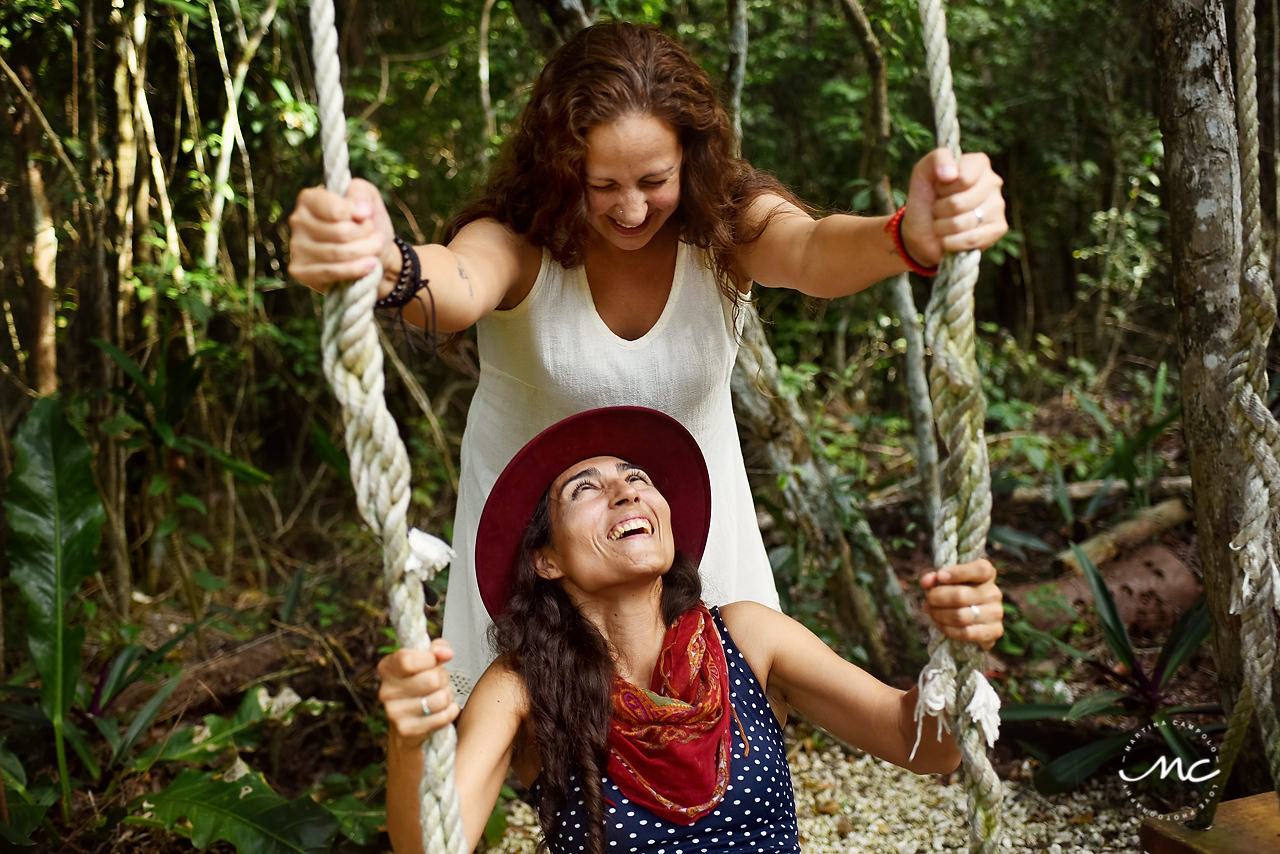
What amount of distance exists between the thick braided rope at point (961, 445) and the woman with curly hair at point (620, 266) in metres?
0.14

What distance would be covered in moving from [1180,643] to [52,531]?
2963 millimetres

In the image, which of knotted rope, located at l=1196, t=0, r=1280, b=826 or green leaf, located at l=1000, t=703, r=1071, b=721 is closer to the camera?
knotted rope, located at l=1196, t=0, r=1280, b=826

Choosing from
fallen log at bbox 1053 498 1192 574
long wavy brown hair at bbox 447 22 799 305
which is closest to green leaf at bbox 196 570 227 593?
long wavy brown hair at bbox 447 22 799 305

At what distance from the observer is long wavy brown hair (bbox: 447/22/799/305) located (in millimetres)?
1559

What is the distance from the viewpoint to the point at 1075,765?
8.36ft

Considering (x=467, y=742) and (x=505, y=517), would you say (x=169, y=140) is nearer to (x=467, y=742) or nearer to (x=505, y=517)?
(x=505, y=517)

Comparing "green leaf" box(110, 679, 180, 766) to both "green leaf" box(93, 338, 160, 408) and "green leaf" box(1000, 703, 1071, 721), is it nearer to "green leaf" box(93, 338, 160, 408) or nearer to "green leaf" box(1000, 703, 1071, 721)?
"green leaf" box(93, 338, 160, 408)

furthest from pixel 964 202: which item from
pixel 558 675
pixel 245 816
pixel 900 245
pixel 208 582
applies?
pixel 208 582

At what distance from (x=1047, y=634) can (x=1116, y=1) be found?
426 cm

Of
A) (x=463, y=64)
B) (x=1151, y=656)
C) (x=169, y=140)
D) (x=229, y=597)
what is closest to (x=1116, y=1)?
(x=463, y=64)

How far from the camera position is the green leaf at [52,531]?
259cm

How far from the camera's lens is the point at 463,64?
5.62 metres

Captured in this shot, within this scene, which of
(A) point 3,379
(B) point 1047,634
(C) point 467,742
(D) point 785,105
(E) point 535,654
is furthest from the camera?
(D) point 785,105

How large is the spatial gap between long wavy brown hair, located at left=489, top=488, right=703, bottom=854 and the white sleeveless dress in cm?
21
